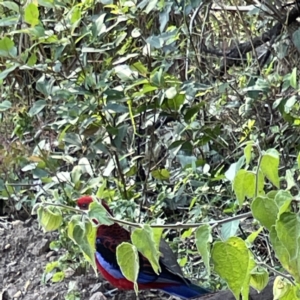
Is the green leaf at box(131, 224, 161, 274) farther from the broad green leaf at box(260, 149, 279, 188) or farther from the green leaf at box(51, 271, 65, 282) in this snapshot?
the green leaf at box(51, 271, 65, 282)

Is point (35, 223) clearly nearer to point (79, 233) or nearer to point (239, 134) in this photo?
point (239, 134)

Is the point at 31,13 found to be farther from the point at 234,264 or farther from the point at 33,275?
the point at 234,264

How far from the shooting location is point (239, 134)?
95.6 inches

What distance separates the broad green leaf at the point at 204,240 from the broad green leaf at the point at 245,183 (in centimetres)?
5

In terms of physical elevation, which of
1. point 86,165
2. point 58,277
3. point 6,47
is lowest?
point 58,277

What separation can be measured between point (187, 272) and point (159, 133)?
0.55 metres

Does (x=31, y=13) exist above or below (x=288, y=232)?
below

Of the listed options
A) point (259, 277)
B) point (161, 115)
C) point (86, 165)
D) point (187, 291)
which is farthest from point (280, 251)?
point (86, 165)

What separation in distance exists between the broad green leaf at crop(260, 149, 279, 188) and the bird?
1021mm

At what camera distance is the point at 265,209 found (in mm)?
713

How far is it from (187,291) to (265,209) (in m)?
1.16

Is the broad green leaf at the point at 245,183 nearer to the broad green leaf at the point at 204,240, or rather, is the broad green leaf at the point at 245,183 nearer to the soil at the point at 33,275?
the broad green leaf at the point at 204,240

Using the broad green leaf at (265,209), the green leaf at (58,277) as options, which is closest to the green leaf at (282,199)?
the broad green leaf at (265,209)

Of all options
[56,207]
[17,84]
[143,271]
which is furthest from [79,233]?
[17,84]
